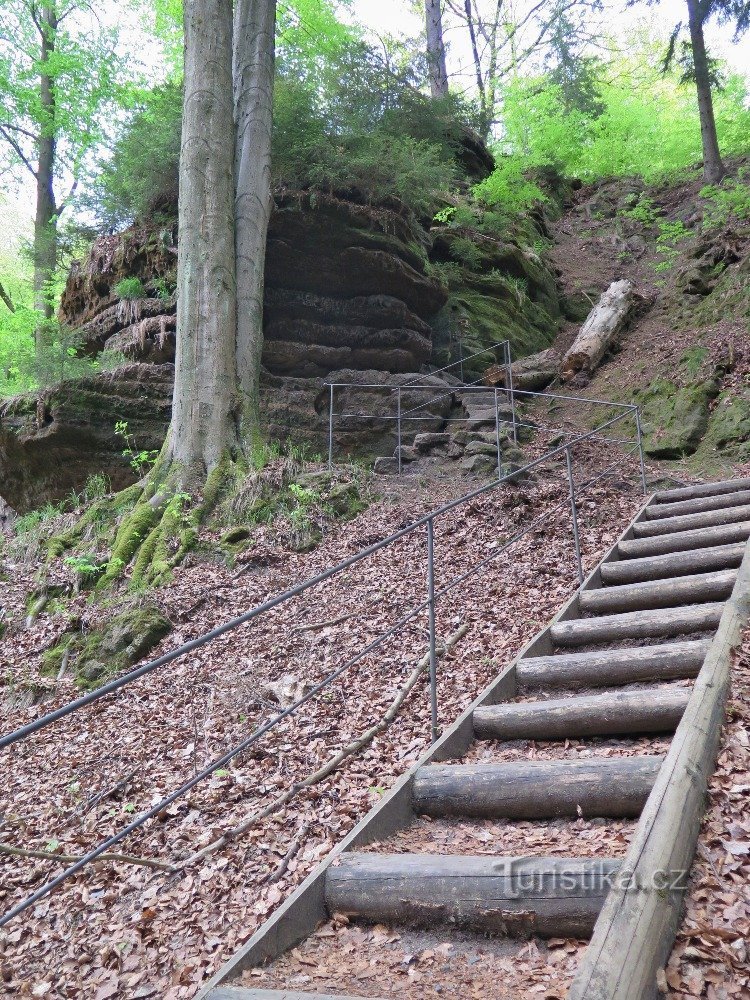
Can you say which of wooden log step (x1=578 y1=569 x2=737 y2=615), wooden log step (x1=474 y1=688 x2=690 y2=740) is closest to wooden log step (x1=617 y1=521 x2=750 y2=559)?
wooden log step (x1=578 y1=569 x2=737 y2=615)

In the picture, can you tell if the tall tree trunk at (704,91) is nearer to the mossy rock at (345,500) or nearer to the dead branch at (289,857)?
the mossy rock at (345,500)

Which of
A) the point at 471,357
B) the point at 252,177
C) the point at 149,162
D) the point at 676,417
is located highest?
the point at 149,162

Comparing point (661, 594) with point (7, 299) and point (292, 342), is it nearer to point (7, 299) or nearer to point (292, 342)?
point (292, 342)

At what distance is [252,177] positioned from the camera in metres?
9.61

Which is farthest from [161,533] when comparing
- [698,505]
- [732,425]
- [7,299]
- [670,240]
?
[670,240]

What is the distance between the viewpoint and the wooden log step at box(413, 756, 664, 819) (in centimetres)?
288

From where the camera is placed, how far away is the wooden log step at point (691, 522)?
5773 mm

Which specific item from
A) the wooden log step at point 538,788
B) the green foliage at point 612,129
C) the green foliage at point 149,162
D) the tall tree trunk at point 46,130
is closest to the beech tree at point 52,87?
the tall tree trunk at point 46,130

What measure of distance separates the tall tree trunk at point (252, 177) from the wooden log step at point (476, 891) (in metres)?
6.62

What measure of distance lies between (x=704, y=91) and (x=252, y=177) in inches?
406

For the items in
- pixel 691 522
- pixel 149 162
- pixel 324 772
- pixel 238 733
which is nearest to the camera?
pixel 324 772

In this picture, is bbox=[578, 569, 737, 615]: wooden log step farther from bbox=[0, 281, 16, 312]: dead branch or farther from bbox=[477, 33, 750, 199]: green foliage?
bbox=[0, 281, 16, 312]: dead branch

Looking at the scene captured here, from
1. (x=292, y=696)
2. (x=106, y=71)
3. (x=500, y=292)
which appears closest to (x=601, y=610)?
(x=292, y=696)

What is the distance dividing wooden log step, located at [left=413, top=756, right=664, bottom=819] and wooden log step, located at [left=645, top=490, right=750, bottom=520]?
3.99 m
